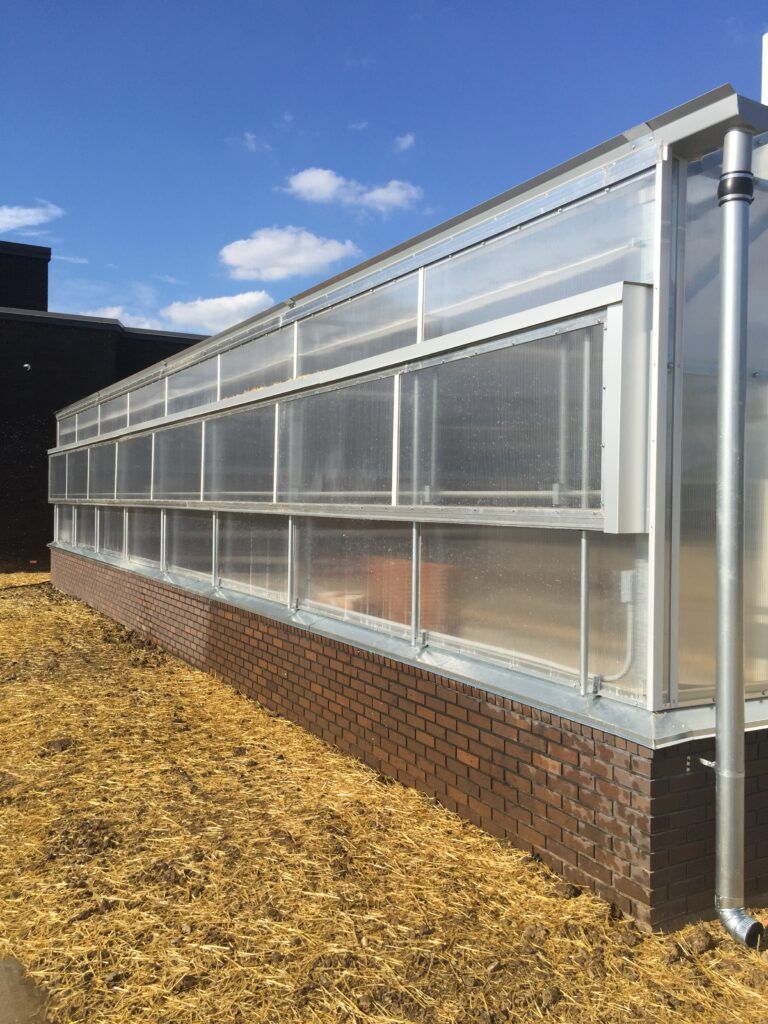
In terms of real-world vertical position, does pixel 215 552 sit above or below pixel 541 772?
above

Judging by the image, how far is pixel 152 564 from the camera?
33.4ft

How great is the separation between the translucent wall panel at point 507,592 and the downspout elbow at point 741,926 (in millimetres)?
1061

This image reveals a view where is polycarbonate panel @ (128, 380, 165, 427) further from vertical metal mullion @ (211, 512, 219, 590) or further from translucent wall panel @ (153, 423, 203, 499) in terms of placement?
vertical metal mullion @ (211, 512, 219, 590)

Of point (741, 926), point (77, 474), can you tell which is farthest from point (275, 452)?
point (77, 474)

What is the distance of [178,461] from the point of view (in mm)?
9148

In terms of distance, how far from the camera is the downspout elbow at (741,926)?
3.09m

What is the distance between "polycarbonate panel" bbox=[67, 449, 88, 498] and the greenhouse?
26.9ft

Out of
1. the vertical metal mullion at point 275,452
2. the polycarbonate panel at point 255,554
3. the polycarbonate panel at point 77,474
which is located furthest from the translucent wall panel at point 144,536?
the vertical metal mullion at point 275,452

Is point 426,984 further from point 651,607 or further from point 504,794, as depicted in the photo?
point 651,607

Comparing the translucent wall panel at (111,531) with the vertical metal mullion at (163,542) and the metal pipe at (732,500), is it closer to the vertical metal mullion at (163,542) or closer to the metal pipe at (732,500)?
the vertical metal mullion at (163,542)

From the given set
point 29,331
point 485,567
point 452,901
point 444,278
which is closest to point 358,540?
point 485,567

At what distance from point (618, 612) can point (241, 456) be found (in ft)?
15.1

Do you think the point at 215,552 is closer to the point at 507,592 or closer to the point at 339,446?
the point at 339,446

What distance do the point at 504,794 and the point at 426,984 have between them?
1.21m
